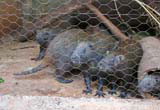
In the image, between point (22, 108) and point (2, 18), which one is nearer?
point (22, 108)

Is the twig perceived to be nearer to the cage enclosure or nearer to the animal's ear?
the cage enclosure

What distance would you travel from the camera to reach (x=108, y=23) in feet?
10.1

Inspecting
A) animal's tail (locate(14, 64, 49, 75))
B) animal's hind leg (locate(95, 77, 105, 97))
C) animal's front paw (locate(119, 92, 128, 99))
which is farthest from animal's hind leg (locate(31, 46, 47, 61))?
animal's front paw (locate(119, 92, 128, 99))

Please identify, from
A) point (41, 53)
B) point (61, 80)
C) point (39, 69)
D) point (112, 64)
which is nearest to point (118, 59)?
point (112, 64)

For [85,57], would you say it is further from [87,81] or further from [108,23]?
[108,23]

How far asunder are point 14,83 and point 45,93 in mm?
327

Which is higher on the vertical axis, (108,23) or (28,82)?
(108,23)

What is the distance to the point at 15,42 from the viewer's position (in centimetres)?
377

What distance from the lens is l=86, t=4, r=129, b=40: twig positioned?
2.96 metres

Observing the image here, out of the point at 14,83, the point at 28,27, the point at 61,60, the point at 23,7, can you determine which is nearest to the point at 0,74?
the point at 14,83

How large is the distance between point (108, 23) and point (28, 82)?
38.1 inches

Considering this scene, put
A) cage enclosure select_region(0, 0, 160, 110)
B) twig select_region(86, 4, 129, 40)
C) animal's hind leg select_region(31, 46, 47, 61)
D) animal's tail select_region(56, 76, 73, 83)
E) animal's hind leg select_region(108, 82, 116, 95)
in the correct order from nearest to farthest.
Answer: cage enclosure select_region(0, 0, 160, 110) → animal's hind leg select_region(108, 82, 116, 95) → animal's tail select_region(56, 76, 73, 83) → twig select_region(86, 4, 129, 40) → animal's hind leg select_region(31, 46, 47, 61)

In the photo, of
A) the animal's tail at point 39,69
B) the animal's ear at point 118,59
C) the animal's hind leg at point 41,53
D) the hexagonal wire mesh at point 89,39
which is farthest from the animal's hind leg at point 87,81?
the animal's hind leg at point 41,53

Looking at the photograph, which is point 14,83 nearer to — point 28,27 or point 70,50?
point 70,50
